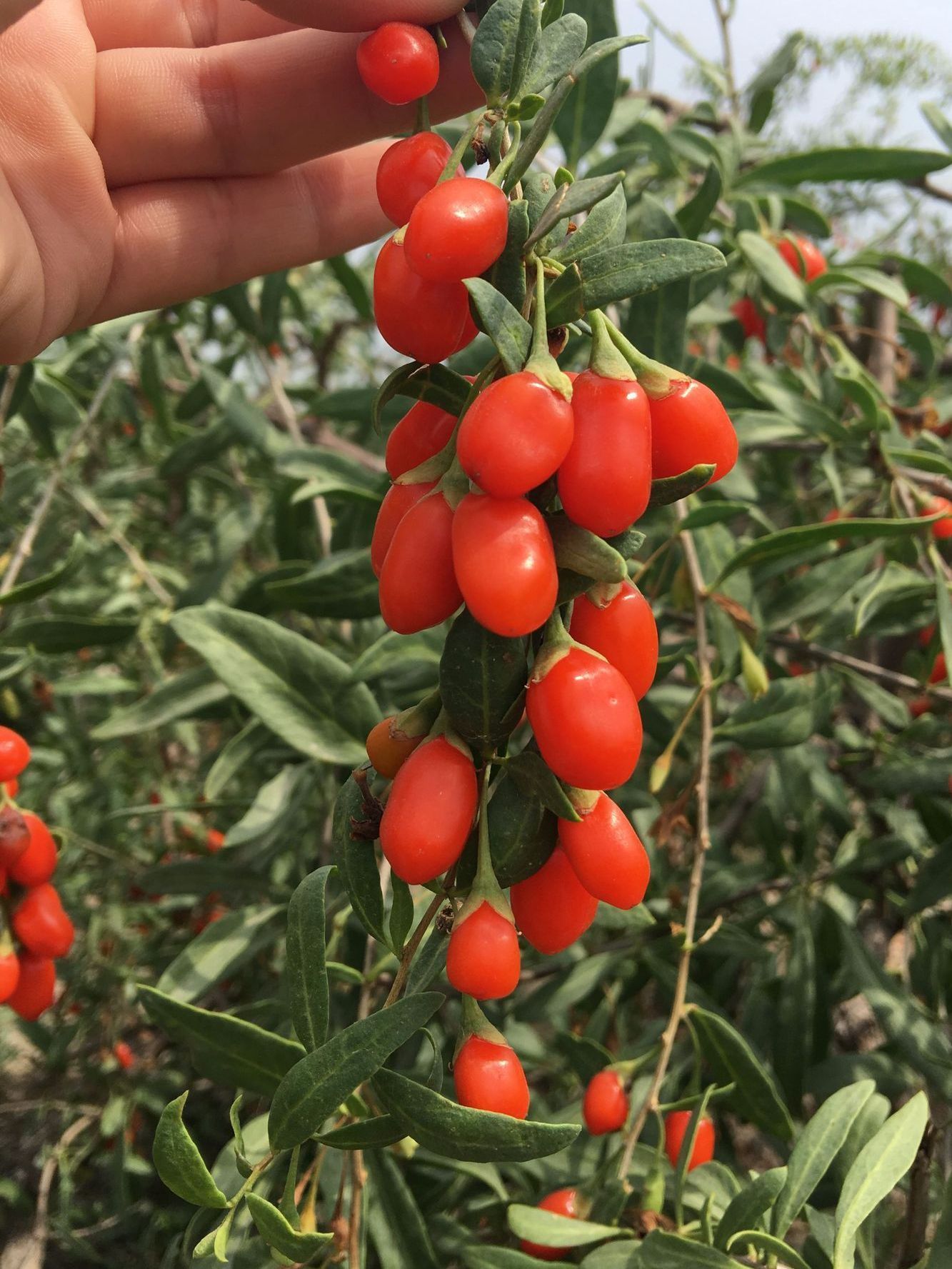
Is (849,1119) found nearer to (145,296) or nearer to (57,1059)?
(145,296)

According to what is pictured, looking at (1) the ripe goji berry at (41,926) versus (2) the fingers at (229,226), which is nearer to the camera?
(1) the ripe goji berry at (41,926)

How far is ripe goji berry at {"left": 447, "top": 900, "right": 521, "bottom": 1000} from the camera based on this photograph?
0.66 metres

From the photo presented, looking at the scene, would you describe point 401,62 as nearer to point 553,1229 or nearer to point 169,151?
point 169,151

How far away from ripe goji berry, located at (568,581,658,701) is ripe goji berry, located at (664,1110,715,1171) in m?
0.69

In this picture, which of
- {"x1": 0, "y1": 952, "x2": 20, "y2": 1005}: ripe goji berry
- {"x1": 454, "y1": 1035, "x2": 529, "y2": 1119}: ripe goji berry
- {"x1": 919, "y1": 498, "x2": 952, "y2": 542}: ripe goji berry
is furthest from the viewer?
{"x1": 919, "y1": 498, "x2": 952, "y2": 542}: ripe goji berry

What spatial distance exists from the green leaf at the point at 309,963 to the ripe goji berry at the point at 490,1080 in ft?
0.39

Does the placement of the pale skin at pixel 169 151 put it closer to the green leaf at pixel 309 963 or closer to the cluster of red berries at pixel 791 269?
the cluster of red berries at pixel 791 269

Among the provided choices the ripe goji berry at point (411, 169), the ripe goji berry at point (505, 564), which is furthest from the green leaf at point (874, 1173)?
the ripe goji berry at point (411, 169)

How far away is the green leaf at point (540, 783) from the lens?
25.3 inches

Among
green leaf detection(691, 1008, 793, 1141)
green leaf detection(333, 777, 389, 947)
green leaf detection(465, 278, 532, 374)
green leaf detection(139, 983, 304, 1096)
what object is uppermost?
green leaf detection(465, 278, 532, 374)

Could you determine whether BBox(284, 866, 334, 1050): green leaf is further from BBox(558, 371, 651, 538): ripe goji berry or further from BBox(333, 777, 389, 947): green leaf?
BBox(558, 371, 651, 538): ripe goji berry

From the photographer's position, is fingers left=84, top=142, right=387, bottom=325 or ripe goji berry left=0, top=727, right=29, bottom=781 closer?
ripe goji berry left=0, top=727, right=29, bottom=781

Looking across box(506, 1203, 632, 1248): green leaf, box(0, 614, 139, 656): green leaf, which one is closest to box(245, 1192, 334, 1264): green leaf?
box(506, 1203, 632, 1248): green leaf

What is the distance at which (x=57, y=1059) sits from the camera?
2.03 meters
